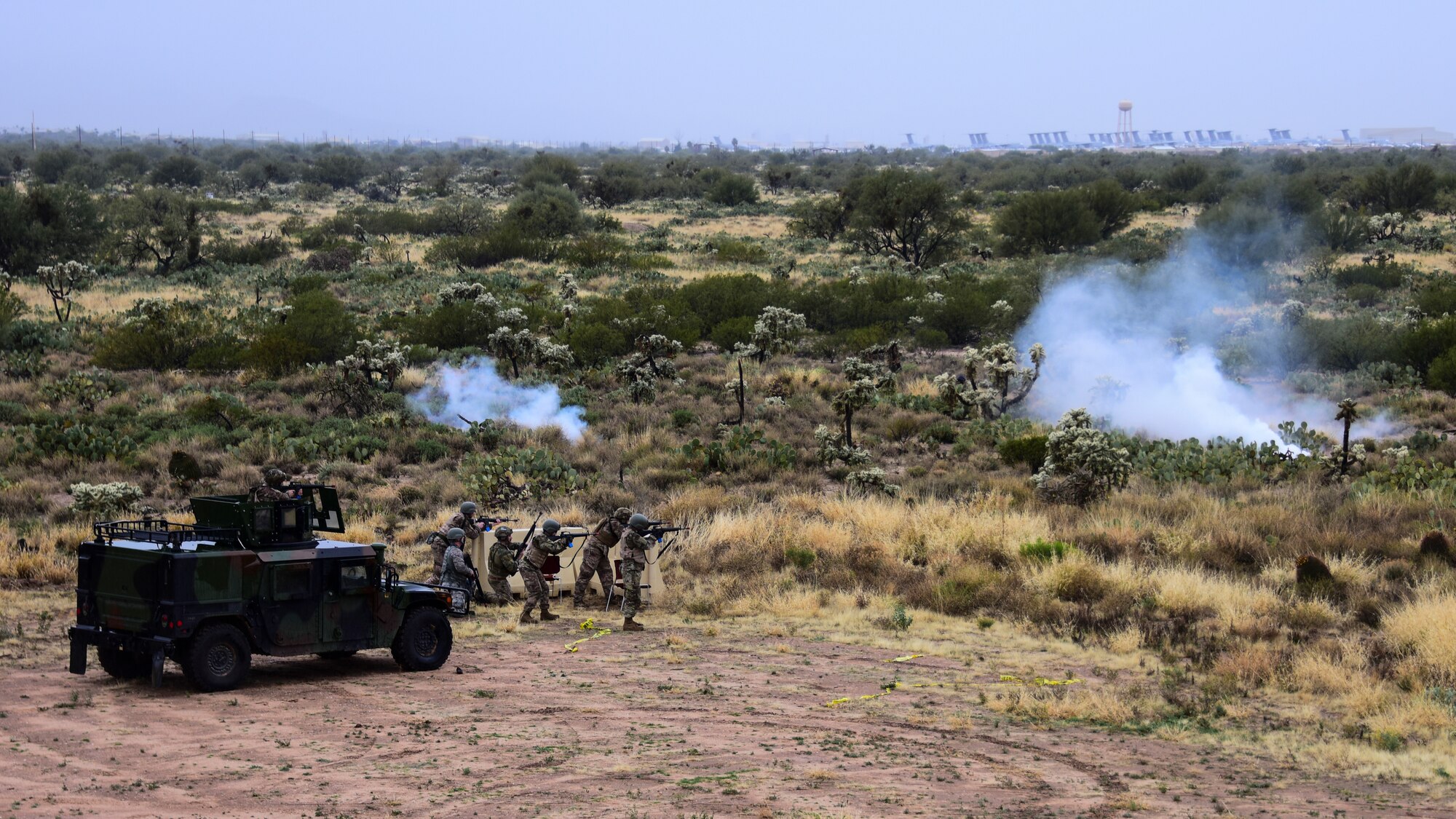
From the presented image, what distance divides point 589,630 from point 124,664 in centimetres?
483

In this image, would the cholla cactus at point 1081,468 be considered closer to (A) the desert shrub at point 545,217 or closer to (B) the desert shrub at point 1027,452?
Answer: (B) the desert shrub at point 1027,452

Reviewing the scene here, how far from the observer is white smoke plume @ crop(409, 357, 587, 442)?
26781mm

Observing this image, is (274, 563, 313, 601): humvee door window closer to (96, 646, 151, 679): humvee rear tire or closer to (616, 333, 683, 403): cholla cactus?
(96, 646, 151, 679): humvee rear tire

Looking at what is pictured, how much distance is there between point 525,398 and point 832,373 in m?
7.42

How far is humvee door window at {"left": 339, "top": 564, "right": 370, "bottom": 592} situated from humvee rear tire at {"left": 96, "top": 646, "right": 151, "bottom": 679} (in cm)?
165

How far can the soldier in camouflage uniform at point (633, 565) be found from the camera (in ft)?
48.7

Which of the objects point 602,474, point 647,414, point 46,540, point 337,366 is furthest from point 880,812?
point 337,366

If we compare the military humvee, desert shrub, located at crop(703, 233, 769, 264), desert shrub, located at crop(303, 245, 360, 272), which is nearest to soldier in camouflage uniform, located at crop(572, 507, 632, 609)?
the military humvee

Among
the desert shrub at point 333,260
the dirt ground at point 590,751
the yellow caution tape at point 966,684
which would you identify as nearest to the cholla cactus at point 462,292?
the desert shrub at point 333,260

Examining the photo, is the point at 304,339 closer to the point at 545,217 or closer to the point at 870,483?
the point at 870,483

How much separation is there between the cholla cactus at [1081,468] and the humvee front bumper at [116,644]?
1312cm

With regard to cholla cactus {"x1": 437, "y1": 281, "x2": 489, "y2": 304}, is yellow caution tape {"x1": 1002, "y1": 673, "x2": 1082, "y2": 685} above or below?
below

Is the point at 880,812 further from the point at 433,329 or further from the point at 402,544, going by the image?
the point at 433,329

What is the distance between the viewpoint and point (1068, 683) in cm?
1216
